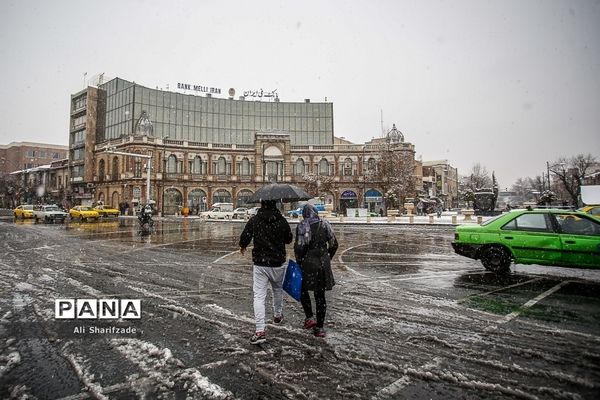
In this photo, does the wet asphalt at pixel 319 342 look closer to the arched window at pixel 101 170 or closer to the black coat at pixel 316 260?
the black coat at pixel 316 260

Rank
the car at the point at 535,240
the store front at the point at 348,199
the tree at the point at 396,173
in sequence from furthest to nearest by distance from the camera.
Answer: the store front at the point at 348,199 → the tree at the point at 396,173 → the car at the point at 535,240

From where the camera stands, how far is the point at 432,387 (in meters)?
3.09

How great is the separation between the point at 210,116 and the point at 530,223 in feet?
196

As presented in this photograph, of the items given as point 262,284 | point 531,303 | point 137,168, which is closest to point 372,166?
point 137,168

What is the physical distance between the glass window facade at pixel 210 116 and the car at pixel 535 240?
55323 millimetres

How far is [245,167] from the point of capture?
5397cm

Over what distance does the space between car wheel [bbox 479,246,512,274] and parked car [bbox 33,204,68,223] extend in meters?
33.2

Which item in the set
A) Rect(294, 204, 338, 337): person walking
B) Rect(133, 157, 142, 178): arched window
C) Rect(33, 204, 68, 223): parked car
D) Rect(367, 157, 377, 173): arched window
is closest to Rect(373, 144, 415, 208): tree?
Rect(367, 157, 377, 173): arched window

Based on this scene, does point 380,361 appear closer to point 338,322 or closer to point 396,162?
point 338,322

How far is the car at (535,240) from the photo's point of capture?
709cm

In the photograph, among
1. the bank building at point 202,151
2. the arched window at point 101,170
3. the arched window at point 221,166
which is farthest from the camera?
the arched window at point 221,166

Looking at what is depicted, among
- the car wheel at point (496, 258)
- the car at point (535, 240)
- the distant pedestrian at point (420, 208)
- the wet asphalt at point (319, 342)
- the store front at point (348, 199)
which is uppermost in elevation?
the store front at point (348, 199)

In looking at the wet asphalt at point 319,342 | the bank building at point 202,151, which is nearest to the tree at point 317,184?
the bank building at point 202,151

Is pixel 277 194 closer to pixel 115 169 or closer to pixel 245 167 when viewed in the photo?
pixel 245 167
